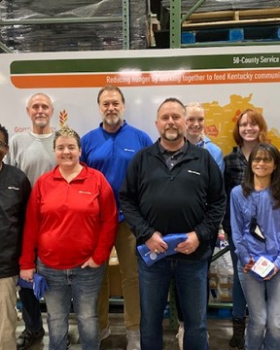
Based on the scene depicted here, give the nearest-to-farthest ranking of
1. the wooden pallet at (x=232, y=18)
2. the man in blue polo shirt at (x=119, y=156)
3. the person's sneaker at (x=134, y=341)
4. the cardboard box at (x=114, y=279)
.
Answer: the man in blue polo shirt at (x=119, y=156) < the person's sneaker at (x=134, y=341) < the wooden pallet at (x=232, y=18) < the cardboard box at (x=114, y=279)

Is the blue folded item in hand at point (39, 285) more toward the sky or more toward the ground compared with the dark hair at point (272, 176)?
more toward the ground

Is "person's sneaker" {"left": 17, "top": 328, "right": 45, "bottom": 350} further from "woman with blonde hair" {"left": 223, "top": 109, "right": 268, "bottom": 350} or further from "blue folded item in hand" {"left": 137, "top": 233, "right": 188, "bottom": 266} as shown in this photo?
"woman with blonde hair" {"left": 223, "top": 109, "right": 268, "bottom": 350}

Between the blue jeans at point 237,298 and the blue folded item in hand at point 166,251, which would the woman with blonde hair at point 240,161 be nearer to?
the blue jeans at point 237,298

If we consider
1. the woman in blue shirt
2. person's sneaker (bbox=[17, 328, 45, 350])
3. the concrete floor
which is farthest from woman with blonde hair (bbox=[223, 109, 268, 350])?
person's sneaker (bbox=[17, 328, 45, 350])

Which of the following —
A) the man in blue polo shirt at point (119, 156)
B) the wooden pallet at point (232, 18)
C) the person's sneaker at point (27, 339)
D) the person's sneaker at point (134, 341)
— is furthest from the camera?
the wooden pallet at point (232, 18)

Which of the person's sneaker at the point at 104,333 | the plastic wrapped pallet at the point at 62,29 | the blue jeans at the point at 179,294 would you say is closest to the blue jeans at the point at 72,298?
the blue jeans at the point at 179,294

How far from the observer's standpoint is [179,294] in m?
1.91

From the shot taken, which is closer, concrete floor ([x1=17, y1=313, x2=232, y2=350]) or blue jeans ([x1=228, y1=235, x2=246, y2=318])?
blue jeans ([x1=228, y1=235, x2=246, y2=318])

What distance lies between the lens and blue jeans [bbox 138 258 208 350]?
6.08 feet

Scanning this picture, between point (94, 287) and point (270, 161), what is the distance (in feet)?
4.01

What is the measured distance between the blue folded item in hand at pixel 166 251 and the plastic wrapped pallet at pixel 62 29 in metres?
1.72

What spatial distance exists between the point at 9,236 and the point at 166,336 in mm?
1518

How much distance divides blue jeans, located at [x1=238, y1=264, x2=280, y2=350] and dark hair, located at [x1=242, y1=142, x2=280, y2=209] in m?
0.44

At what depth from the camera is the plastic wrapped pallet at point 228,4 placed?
2611 millimetres
